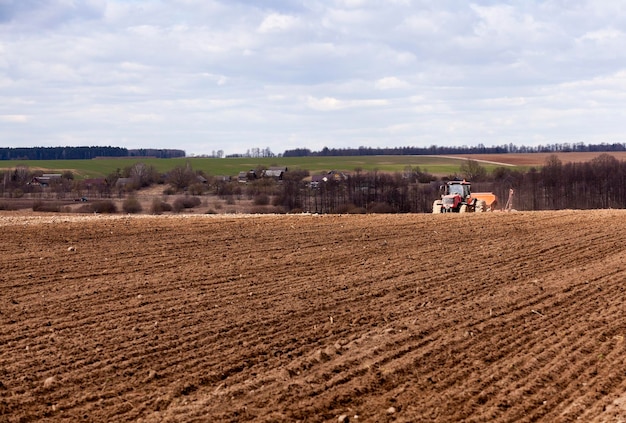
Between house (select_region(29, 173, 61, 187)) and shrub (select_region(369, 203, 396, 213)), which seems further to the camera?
house (select_region(29, 173, 61, 187))

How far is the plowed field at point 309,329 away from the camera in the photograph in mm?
9414

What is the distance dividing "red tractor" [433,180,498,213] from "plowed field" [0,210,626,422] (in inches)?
469

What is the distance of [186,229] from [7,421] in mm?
15524

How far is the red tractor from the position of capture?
3456cm

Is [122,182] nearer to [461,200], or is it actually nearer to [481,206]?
[461,200]

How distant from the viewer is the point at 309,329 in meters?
12.6

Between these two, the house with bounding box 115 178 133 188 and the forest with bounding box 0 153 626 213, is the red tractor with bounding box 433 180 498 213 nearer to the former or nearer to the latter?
the forest with bounding box 0 153 626 213

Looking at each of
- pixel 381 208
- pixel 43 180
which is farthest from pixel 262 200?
pixel 43 180

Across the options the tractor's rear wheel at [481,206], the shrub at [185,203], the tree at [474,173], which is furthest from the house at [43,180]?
the tractor's rear wheel at [481,206]

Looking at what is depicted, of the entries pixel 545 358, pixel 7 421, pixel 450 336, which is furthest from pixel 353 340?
pixel 7 421

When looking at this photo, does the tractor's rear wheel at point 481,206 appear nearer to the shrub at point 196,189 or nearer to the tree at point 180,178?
the shrub at point 196,189

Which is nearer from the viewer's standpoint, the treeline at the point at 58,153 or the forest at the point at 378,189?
the forest at the point at 378,189

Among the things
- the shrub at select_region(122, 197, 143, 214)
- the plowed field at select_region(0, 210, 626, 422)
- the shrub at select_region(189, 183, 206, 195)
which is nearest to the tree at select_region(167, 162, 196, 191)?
the shrub at select_region(189, 183, 206, 195)

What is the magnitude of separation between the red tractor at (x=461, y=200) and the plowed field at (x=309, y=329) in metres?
11.9
